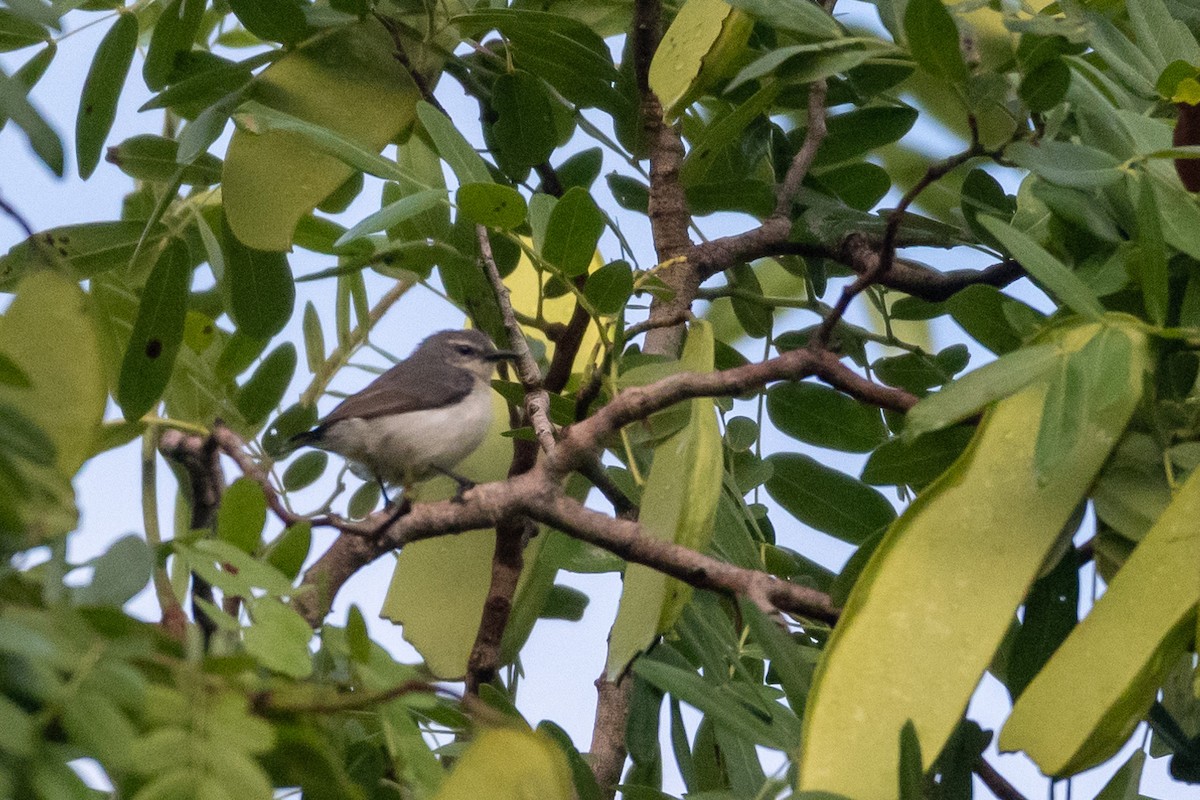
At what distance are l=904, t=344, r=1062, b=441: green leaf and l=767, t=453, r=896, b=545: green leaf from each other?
31.6 inches

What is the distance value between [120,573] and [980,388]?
30.7 inches

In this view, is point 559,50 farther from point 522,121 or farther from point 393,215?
point 393,215

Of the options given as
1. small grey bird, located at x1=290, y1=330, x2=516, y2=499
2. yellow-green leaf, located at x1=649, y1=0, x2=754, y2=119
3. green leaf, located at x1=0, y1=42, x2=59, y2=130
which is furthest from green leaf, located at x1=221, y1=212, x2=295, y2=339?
small grey bird, located at x1=290, y1=330, x2=516, y2=499

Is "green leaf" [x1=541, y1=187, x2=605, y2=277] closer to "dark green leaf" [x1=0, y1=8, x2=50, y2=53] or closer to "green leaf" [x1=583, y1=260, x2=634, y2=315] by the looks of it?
"green leaf" [x1=583, y1=260, x2=634, y2=315]

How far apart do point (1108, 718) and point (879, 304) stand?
1078 mm

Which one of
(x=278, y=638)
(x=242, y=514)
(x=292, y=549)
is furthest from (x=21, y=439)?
(x=292, y=549)

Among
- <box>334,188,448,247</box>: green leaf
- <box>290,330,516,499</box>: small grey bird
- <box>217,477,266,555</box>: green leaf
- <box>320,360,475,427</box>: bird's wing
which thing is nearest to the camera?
<box>217,477,266,555</box>: green leaf

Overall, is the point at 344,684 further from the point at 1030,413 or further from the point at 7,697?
the point at 1030,413

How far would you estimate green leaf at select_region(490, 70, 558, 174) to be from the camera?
81.8 inches

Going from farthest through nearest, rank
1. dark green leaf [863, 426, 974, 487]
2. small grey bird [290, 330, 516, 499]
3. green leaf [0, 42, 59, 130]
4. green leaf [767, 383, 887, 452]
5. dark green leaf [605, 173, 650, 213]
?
small grey bird [290, 330, 516, 499]
dark green leaf [605, 173, 650, 213]
green leaf [767, 383, 887, 452]
green leaf [0, 42, 59, 130]
dark green leaf [863, 426, 974, 487]

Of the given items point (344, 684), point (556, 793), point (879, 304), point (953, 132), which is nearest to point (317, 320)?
point (879, 304)

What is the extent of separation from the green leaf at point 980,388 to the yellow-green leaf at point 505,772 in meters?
0.51

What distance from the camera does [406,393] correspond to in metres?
4.29

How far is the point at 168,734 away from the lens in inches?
32.3
